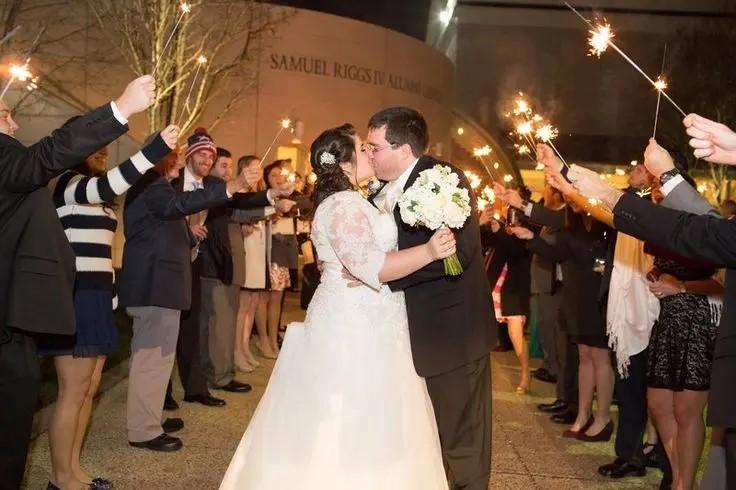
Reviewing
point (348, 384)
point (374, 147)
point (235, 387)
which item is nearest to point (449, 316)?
point (348, 384)

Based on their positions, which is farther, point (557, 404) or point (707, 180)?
point (707, 180)

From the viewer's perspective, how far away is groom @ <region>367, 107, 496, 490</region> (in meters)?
4.53

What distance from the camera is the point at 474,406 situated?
15.4 ft

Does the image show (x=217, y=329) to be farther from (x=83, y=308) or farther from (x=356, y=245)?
(x=356, y=245)

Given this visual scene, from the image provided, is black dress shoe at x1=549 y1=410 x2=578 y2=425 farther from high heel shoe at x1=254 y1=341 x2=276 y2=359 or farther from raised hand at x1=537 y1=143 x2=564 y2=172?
high heel shoe at x1=254 y1=341 x2=276 y2=359

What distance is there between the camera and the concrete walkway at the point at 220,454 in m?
6.00

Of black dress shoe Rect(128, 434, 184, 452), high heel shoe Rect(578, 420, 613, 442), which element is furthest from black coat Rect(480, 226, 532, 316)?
black dress shoe Rect(128, 434, 184, 452)

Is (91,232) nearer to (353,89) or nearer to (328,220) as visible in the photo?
(328,220)

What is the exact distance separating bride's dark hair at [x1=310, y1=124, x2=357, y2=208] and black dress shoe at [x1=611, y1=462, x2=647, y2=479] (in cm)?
352

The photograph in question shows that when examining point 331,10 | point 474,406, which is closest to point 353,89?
point 331,10

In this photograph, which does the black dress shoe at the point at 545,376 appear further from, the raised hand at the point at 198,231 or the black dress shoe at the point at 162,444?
the black dress shoe at the point at 162,444

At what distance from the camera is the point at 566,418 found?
8.21 meters

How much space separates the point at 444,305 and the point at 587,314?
3114 millimetres

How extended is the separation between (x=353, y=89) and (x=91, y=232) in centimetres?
1753
